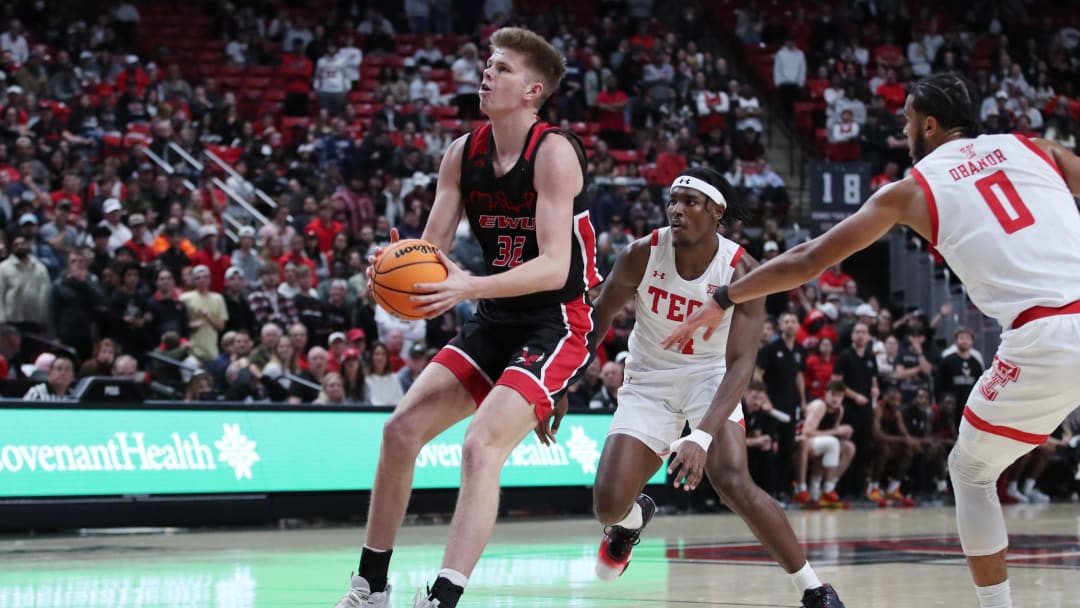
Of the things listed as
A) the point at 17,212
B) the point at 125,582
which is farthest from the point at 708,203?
the point at 17,212

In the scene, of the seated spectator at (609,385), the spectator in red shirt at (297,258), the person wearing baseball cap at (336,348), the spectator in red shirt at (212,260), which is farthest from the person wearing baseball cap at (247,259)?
the seated spectator at (609,385)

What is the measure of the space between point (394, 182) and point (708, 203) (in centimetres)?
1192

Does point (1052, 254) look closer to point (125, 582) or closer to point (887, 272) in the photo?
point (125, 582)

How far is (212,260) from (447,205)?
10334 mm

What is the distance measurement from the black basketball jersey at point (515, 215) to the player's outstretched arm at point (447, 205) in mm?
34

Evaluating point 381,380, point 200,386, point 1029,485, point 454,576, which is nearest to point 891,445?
point 1029,485

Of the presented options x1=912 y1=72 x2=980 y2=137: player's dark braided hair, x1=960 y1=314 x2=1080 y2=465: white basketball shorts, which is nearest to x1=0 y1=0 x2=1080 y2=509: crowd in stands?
x1=912 y1=72 x2=980 y2=137: player's dark braided hair

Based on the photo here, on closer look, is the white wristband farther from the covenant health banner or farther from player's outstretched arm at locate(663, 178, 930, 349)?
the covenant health banner

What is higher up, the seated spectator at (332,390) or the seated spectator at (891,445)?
the seated spectator at (332,390)

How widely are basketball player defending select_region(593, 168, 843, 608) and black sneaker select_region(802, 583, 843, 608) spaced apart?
0.61 metres

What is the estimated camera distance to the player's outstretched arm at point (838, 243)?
5344mm

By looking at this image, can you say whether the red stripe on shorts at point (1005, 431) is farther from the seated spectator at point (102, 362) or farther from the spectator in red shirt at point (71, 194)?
the spectator in red shirt at point (71, 194)

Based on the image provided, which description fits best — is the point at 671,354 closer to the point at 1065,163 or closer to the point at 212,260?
the point at 1065,163

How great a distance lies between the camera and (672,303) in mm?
7270
